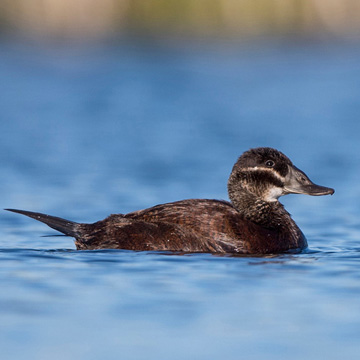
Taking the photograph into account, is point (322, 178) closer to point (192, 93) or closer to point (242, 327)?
point (242, 327)

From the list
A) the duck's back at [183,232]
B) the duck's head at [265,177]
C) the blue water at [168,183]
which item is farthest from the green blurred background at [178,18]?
the duck's back at [183,232]

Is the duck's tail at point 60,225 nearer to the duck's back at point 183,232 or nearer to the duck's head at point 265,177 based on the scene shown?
the duck's back at point 183,232

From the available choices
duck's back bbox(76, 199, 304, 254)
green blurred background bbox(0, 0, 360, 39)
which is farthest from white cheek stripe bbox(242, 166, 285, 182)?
green blurred background bbox(0, 0, 360, 39)

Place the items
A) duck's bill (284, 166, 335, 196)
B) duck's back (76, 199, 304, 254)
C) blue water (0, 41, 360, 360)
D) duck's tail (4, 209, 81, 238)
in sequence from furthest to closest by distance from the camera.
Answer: duck's bill (284, 166, 335, 196) → duck's tail (4, 209, 81, 238) → duck's back (76, 199, 304, 254) → blue water (0, 41, 360, 360)

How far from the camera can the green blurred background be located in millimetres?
29250

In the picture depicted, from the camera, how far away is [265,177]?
10289mm

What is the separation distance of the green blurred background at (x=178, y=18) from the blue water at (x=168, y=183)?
0.62 metres

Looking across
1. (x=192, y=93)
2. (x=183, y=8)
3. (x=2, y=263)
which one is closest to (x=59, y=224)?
(x=2, y=263)

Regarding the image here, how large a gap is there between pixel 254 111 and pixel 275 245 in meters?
14.2

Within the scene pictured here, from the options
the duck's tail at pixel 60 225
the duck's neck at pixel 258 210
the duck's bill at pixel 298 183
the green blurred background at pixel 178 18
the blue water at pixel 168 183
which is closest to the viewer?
the blue water at pixel 168 183

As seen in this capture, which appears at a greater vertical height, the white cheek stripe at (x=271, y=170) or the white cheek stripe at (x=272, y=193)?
the white cheek stripe at (x=271, y=170)

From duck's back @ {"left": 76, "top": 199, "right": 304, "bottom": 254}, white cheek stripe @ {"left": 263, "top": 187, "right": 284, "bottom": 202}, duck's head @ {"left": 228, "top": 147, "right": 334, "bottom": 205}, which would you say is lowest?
duck's back @ {"left": 76, "top": 199, "right": 304, "bottom": 254}

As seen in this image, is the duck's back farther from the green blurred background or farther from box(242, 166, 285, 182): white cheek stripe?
the green blurred background

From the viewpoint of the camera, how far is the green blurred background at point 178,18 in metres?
29.2
